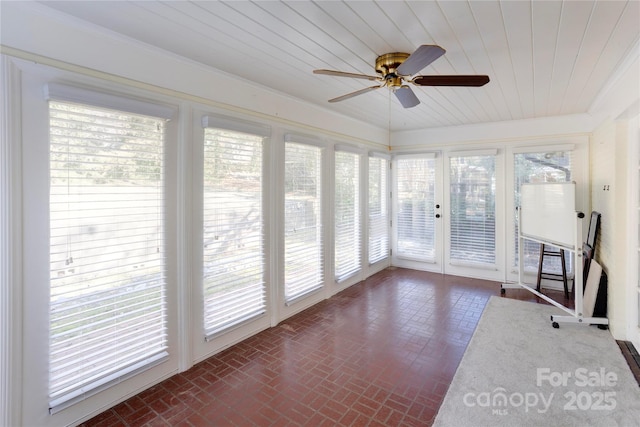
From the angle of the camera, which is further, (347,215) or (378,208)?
(378,208)

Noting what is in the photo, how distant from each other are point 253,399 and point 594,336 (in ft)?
A: 11.5

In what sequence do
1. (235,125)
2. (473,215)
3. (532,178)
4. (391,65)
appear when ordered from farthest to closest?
(473,215) → (532,178) → (235,125) → (391,65)

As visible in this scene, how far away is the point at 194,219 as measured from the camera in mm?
2770

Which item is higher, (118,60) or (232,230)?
(118,60)

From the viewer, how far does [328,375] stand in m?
2.68

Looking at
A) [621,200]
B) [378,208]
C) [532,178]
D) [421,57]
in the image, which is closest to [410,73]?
[421,57]

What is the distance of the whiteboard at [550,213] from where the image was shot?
11.9 feet

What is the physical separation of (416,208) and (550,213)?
232 centimetres

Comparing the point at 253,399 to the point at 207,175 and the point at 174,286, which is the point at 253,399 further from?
the point at 207,175

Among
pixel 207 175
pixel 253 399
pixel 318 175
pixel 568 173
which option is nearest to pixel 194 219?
pixel 207 175

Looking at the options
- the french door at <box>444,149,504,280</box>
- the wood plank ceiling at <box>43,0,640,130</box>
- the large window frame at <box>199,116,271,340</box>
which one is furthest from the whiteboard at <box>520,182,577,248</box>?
the large window frame at <box>199,116,271,340</box>

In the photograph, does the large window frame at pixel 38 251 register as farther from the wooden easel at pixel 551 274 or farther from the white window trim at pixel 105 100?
the wooden easel at pixel 551 274

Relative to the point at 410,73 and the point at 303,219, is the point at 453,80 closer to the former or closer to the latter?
the point at 410,73

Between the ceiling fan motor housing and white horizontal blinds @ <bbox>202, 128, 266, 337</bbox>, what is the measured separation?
55.6 inches
